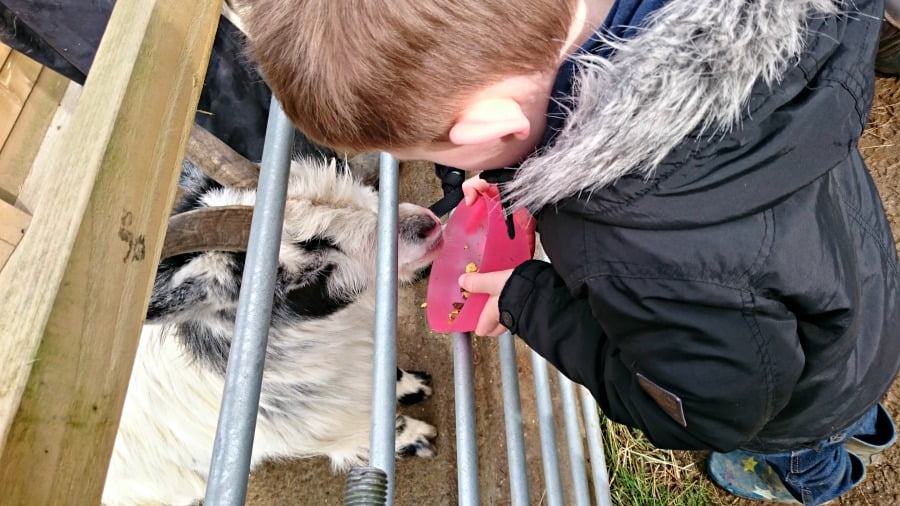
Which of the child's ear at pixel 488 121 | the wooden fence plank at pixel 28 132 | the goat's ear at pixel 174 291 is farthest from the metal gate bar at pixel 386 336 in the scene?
the wooden fence plank at pixel 28 132

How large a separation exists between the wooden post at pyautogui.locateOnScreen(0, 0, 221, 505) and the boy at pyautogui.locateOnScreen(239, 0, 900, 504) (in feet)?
0.80

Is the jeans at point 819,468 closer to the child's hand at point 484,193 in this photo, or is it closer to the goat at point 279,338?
the child's hand at point 484,193

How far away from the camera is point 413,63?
965 mm

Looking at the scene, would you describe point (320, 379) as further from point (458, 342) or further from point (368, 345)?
point (458, 342)

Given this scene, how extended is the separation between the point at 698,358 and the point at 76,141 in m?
1.11

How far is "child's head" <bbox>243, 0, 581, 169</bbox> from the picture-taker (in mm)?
Answer: 935

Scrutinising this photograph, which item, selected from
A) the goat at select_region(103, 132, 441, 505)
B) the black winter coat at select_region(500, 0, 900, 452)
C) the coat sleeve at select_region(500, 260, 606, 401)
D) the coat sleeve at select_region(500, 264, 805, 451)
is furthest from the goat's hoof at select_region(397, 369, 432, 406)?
the black winter coat at select_region(500, 0, 900, 452)

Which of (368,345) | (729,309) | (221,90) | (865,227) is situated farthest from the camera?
(221,90)

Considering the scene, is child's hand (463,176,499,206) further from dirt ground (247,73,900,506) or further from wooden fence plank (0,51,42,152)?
wooden fence plank (0,51,42,152)

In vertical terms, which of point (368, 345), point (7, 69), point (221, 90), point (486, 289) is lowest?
point (486, 289)

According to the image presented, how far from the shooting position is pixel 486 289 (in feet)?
5.83

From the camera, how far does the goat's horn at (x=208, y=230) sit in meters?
1.91

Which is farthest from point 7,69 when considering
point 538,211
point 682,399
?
point 682,399

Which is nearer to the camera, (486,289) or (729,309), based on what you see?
(729,309)
